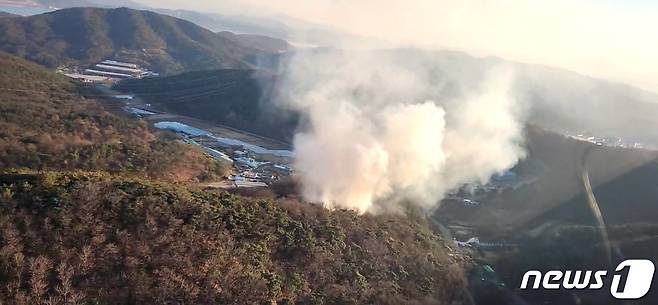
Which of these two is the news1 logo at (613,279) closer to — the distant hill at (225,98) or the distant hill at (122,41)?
the distant hill at (225,98)

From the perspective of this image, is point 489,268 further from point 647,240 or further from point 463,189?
point 463,189

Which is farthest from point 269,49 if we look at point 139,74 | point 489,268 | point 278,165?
point 489,268

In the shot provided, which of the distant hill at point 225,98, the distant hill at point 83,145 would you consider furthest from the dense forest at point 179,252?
the distant hill at point 225,98

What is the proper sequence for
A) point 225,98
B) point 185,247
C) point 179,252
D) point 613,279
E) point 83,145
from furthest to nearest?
1. point 225,98
2. point 83,145
3. point 613,279
4. point 185,247
5. point 179,252

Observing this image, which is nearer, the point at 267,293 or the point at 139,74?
the point at 267,293

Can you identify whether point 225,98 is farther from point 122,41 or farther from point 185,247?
point 122,41

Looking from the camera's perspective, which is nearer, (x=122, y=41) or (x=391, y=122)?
(x=391, y=122)

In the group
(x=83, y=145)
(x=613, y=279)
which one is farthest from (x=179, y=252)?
(x=613, y=279)
